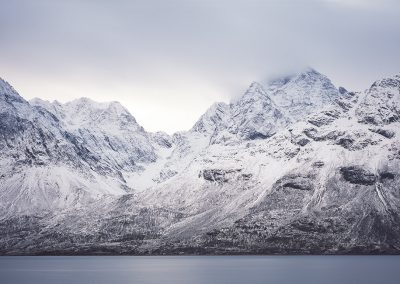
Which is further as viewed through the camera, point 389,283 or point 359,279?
point 359,279

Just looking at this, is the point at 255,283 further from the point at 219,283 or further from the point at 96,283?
the point at 96,283

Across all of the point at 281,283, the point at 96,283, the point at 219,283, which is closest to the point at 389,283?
the point at 281,283

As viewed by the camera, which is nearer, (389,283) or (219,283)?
(389,283)

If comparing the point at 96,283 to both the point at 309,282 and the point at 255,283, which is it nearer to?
the point at 255,283

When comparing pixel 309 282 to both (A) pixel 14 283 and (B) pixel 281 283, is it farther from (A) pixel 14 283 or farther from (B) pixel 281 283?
(A) pixel 14 283

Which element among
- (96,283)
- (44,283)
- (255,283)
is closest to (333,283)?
(255,283)

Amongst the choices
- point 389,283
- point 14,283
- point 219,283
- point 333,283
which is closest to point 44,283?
point 14,283

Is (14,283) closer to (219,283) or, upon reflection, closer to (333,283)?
(219,283)
